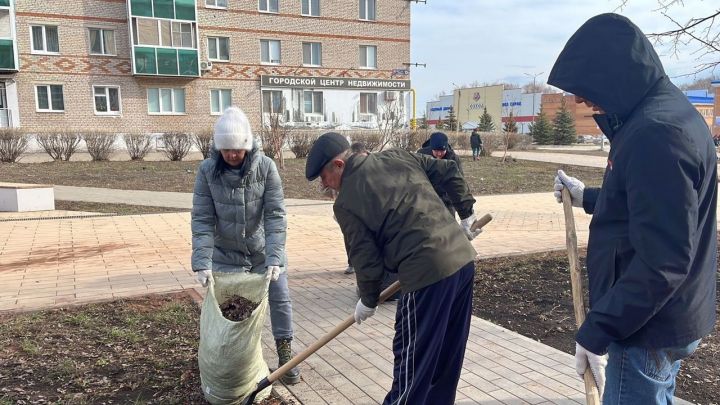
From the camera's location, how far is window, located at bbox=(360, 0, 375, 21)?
31.2m

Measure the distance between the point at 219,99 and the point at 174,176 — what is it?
1364 centimetres

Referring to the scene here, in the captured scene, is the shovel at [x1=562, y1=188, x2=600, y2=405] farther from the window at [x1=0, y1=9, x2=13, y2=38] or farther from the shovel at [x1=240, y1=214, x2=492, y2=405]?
the window at [x1=0, y1=9, x2=13, y2=38]

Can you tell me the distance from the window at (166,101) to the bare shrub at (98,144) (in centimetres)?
682

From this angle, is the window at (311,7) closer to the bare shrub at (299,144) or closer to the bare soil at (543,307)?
the bare shrub at (299,144)

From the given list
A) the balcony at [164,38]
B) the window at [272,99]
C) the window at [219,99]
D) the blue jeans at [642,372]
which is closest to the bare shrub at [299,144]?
the window at [272,99]

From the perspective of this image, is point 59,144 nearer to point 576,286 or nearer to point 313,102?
point 313,102

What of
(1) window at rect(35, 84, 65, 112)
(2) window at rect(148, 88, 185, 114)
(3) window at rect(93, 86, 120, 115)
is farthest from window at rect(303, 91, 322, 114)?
(1) window at rect(35, 84, 65, 112)

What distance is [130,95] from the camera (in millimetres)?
26328

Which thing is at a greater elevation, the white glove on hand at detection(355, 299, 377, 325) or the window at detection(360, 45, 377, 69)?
the window at detection(360, 45, 377, 69)

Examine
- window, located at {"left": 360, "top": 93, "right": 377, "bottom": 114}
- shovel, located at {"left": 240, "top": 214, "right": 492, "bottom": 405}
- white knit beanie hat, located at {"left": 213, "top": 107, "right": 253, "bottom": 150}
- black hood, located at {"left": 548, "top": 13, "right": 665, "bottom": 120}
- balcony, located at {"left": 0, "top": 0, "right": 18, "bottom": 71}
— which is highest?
balcony, located at {"left": 0, "top": 0, "right": 18, "bottom": 71}

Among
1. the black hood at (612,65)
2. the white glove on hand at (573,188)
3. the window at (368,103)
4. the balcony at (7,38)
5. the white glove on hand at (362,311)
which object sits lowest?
the white glove on hand at (362,311)

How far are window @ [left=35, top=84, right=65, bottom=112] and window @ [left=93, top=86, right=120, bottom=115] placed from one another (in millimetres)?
1472

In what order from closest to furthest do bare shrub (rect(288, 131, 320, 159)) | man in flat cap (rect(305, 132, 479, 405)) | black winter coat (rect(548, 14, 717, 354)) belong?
black winter coat (rect(548, 14, 717, 354)) < man in flat cap (rect(305, 132, 479, 405)) < bare shrub (rect(288, 131, 320, 159))

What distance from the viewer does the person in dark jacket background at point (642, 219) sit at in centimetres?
156
